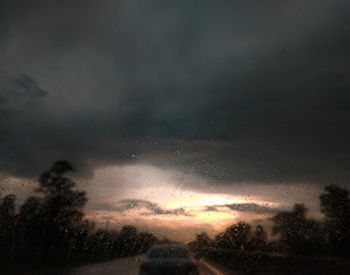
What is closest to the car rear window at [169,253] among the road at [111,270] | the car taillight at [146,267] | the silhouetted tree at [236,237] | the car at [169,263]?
the car at [169,263]

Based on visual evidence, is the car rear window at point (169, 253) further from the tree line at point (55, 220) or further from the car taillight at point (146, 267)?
the tree line at point (55, 220)

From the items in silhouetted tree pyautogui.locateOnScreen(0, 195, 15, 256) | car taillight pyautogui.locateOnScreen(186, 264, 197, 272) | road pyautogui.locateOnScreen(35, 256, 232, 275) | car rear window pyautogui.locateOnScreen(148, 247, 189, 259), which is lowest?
car taillight pyautogui.locateOnScreen(186, 264, 197, 272)

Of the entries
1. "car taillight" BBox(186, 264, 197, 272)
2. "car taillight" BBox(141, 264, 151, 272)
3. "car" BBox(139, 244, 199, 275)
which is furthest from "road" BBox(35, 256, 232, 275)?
"car taillight" BBox(141, 264, 151, 272)

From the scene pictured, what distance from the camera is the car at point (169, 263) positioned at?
416 inches

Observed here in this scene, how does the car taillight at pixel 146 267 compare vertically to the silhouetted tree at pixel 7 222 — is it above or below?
below

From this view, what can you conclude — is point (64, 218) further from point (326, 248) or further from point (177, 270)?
point (177, 270)

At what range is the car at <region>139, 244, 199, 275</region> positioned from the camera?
10.6 m

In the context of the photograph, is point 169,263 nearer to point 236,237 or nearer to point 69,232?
point 69,232

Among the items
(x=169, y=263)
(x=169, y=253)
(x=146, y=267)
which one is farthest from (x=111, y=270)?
(x=169, y=263)

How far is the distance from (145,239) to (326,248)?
328ft

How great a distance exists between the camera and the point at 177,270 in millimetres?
10578

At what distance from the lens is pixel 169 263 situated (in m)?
10.7

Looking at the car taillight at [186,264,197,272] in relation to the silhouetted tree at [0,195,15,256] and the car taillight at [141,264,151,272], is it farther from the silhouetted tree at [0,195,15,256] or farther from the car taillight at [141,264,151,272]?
the silhouetted tree at [0,195,15,256]

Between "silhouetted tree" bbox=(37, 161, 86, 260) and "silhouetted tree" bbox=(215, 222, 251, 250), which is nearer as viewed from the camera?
"silhouetted tree" bbox=(37, 161, 86, 260)
